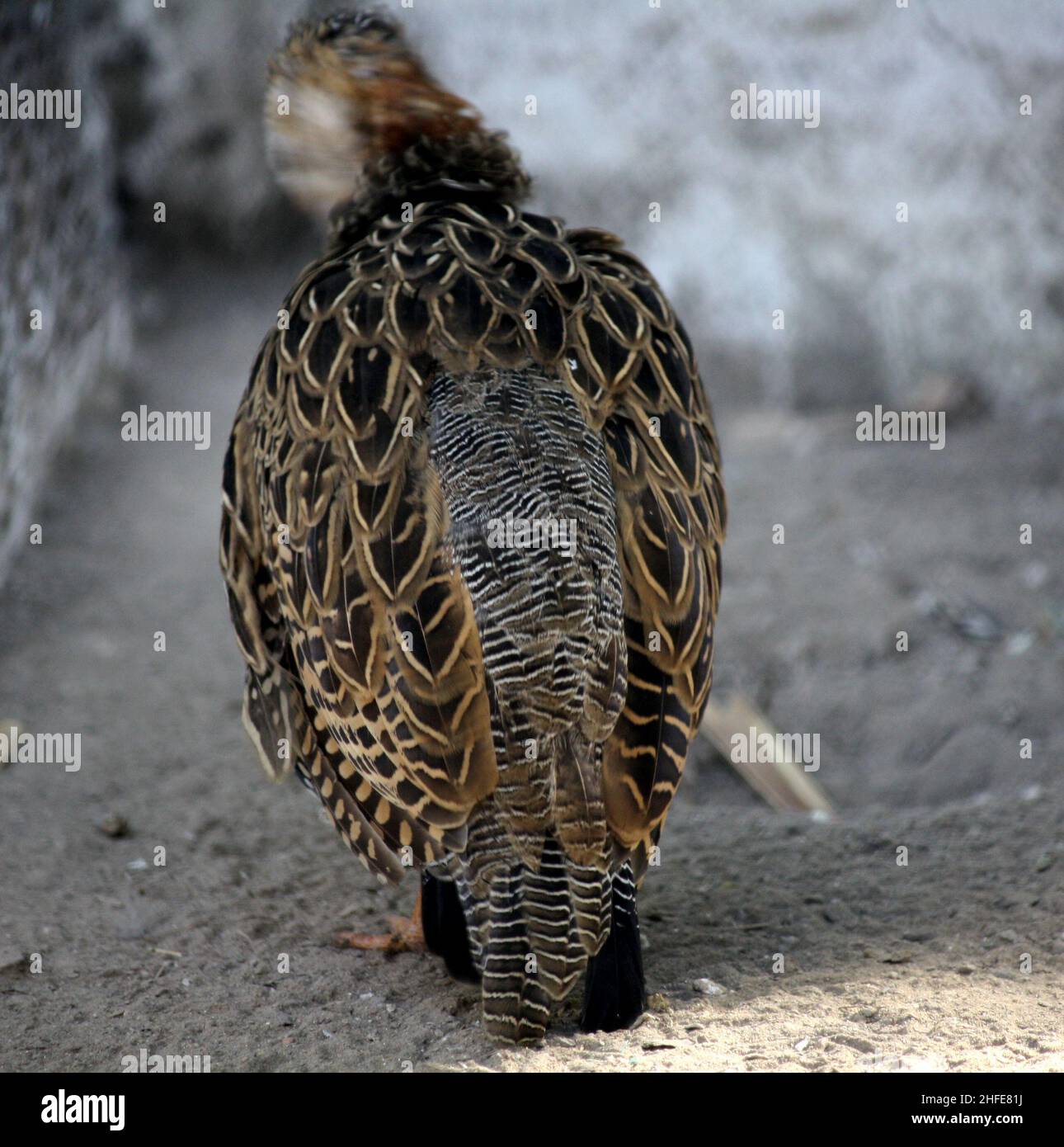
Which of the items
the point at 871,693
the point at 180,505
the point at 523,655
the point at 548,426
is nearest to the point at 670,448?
the point at 548,426

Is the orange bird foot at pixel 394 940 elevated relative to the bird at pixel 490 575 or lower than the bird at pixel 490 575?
lower

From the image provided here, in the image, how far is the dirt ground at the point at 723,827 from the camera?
387cm

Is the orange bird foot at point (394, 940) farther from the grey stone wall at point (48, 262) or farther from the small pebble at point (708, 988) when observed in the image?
the grey stone wall at point (48, 262)

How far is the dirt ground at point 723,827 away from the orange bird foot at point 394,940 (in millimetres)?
58

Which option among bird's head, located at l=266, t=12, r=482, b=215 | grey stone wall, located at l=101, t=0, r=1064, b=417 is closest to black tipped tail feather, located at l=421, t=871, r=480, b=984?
bird's head, located at l=266, t=12, r=482, b=215

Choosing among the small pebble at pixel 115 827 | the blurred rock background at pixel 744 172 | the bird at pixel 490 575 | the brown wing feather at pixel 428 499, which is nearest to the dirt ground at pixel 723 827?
the small pebble at pixel 115 827

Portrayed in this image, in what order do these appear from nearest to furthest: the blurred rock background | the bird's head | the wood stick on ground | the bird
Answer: the bird
the bird's head
the wood stick on ground
the blurred rock background

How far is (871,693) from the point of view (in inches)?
265

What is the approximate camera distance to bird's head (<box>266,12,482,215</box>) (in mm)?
5301

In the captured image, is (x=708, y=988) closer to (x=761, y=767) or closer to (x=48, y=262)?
(x=761, y=767)

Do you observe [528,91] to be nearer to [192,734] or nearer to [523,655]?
[192,734]

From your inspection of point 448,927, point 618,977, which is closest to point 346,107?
point 448,927

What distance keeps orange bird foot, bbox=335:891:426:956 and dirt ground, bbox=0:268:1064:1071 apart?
0.19 ft

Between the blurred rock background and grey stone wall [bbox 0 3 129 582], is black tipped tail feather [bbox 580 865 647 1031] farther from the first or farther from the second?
the blurred rock background
